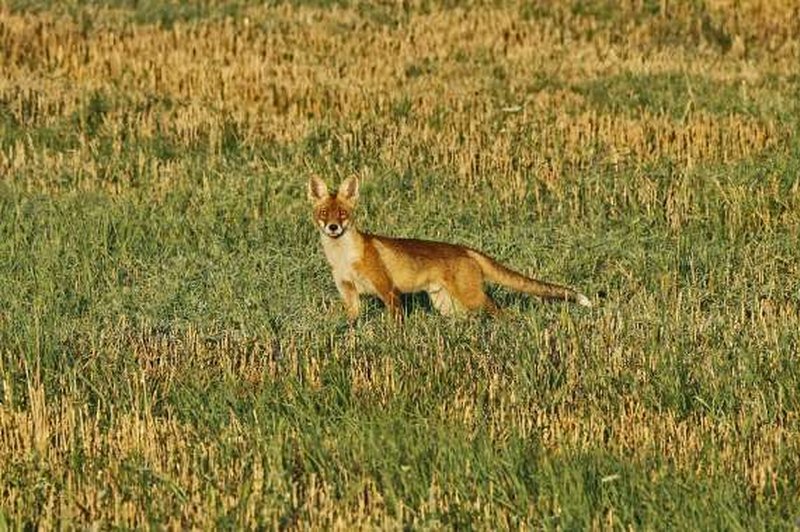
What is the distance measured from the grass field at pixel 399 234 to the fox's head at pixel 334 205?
0.58 meters

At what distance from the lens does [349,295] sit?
34.7ft

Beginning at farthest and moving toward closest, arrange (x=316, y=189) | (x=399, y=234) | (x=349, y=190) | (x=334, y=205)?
(x=399, y=234) → (x=316, y=189) → (x=349, y=190) → (x=334, y=205)

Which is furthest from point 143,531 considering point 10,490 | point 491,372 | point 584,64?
point 584,64

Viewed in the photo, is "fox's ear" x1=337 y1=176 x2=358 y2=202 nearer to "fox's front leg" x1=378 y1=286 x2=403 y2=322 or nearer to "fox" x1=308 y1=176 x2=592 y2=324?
"fox" x1=308 y1=176 x2=592 y2=324

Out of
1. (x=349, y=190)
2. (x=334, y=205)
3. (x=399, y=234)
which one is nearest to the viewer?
(x=334, y=205)

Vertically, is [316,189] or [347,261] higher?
[316,189]

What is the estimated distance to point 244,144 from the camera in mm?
16750

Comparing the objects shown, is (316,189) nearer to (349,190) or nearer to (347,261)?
(349,190)

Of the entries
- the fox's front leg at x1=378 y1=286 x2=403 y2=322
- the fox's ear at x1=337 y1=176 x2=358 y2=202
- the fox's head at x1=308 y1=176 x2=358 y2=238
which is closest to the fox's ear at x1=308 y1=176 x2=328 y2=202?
the fox's head at x1=308 y1=176 x2=358 y2=238

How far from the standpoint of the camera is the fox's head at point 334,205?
34.3ft

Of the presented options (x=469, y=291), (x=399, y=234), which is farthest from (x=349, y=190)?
(x=399, y=234)

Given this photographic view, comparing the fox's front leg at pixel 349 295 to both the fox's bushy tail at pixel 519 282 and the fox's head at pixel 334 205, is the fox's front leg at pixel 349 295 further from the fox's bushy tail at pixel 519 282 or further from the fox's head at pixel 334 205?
the fox's bushy tail at pixel 519 282

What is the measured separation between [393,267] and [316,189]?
813 millimetres

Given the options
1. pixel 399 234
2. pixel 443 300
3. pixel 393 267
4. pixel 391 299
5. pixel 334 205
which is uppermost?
pixel 334 205
